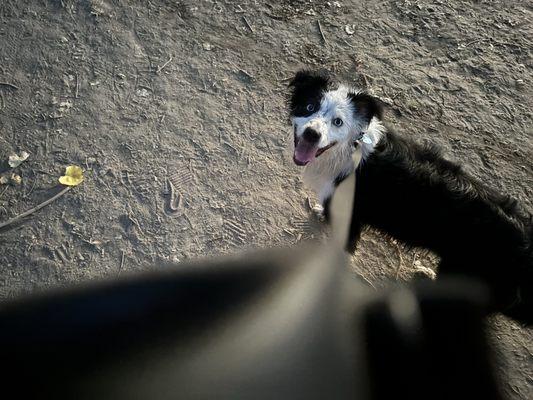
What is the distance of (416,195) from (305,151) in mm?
717

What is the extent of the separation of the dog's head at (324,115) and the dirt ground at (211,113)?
92 cm

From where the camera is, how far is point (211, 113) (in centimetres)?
416

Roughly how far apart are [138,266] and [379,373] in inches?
72.5

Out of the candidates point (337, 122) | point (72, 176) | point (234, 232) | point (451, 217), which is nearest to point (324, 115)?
point (337, 122)

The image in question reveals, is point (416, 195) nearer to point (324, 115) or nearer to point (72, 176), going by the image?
point (324, 115)

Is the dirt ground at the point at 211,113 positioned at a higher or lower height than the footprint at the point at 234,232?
higher

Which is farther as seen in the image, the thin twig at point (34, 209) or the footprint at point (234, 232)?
the footprint at point (234, 232)

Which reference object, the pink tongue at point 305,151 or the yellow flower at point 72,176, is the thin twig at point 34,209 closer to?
the yellow flower at point 72,176

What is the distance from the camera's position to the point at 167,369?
10.6 ft

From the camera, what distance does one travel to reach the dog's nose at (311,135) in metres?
2.88

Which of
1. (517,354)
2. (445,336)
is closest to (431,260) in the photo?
(445,336)

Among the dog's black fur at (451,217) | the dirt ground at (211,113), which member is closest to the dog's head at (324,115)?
the dog's black fur at (451,217)

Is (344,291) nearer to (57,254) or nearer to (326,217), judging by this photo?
(326,217)

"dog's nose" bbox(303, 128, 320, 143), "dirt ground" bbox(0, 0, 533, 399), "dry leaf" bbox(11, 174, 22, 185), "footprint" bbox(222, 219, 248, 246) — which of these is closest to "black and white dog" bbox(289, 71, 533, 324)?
"dog's nose" bbox(303, 128, 320, 143)
